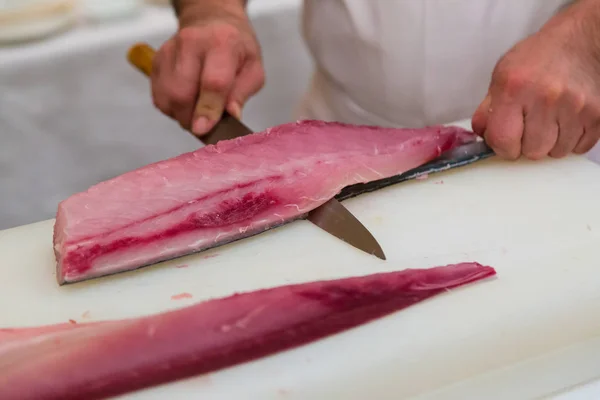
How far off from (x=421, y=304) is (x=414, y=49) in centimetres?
57

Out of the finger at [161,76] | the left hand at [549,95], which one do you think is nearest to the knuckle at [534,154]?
the left hand at [549,95]

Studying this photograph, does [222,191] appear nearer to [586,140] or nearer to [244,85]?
[244,85]

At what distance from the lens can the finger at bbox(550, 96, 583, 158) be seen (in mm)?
884

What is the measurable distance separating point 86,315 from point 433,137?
56cm

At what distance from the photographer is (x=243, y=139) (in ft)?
2.84

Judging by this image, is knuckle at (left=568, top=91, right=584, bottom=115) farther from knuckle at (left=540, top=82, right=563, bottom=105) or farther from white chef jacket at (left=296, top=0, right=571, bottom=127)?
white chef jacket at (left=296, top=0, right=571, bottom=127)

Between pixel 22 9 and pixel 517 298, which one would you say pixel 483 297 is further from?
pixel 22 9

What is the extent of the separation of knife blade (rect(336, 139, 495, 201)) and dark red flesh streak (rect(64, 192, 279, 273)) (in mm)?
130

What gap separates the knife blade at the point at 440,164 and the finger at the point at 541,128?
0.06m

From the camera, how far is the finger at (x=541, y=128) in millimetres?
885

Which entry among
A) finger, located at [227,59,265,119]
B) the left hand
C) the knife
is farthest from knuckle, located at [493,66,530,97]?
finger, located at [227,59,265,119]

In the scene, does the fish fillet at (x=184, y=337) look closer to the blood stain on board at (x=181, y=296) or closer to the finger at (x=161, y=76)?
the blood stain on board at (x=181, y=296)

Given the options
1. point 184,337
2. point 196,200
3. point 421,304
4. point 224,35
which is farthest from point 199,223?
point 224,35

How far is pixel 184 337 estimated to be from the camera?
2.04 feet
